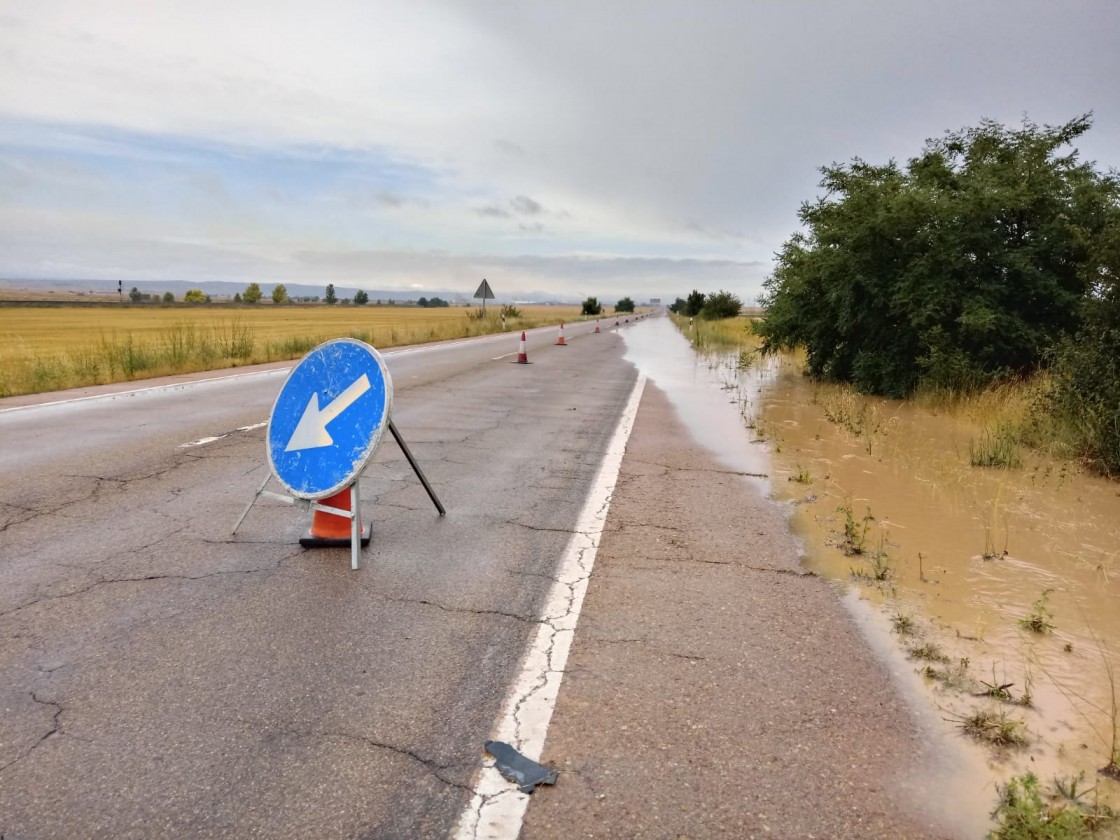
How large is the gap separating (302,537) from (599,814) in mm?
3395

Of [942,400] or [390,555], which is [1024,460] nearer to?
[942,400]

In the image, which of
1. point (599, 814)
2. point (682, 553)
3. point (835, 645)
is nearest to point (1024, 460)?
point (682, 553)

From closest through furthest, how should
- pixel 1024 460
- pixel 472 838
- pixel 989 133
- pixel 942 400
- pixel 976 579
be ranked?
pixel 472 838
pixel 976 579
pixel 1024 460
pixel 942 400
pixel 989 133

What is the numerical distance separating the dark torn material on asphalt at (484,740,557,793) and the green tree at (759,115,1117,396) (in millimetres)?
11233

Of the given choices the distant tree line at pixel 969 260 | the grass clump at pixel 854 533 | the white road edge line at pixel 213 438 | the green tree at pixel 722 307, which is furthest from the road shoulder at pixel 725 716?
the green tree at pixel 722 307

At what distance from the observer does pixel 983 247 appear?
1222cm

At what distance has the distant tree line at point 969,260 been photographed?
38.3ft

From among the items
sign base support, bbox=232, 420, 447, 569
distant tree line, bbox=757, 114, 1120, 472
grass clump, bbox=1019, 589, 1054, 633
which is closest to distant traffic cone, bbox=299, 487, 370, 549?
sign base support, bbox=232, 420, 447, 569

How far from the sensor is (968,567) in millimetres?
4914

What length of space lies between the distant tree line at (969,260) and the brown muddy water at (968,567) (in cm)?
232

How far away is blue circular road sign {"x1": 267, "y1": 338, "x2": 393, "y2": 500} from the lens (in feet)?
15.5

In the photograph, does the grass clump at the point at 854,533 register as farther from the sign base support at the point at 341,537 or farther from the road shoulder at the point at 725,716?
the sign base support at the point at 341,537

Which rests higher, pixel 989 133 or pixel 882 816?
pixel 989 133

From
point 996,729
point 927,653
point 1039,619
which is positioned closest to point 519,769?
point 996,729
